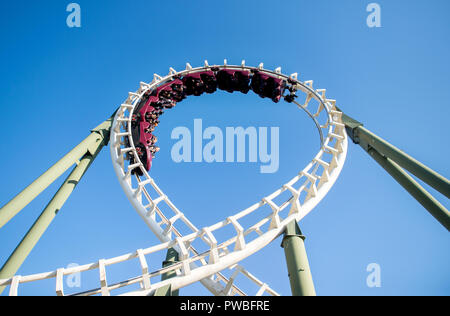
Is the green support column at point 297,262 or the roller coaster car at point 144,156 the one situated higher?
the roller coaster car at point 144,156

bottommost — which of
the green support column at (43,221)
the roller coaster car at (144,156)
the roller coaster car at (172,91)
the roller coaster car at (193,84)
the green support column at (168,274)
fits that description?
the green support column at (168,274)

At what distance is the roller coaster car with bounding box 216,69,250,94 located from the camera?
10953 mm

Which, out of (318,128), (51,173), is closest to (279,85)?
(318,128)

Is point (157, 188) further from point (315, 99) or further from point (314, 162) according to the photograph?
point (315, 99)

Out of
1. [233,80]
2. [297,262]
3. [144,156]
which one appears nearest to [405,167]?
[297,262]

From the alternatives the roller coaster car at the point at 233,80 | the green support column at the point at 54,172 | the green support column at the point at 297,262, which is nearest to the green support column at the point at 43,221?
the green support column at the point at 54,172

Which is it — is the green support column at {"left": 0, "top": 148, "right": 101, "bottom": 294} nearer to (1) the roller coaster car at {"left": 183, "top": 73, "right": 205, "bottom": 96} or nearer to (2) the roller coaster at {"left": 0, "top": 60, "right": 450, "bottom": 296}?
(2) the roller coaster at {"left": 0, "top": 60, "right": 450, "bottom": 296}

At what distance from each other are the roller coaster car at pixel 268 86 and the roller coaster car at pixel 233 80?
0.28m

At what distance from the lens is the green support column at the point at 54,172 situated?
5.36 meters

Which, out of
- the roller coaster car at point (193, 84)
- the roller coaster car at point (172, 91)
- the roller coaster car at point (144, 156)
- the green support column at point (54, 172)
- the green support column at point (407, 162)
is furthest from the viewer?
the roller coaster car at point (193, 84)

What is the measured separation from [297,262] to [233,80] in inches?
302

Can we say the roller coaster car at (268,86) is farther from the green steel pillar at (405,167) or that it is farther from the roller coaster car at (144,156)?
the roller coaster car at (144,156)

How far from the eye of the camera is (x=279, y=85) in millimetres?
10656
